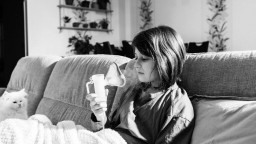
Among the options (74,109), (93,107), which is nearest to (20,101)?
(74,109)

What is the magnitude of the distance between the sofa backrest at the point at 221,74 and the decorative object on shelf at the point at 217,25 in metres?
4.03

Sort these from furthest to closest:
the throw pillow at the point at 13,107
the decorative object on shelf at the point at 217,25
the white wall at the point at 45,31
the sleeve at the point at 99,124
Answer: the white wall at the point at 45,31 < the decorative object on shelf at the point at 217,25 < the throw pillow at the point at 13,107 < the sleeve at the point at 99,124

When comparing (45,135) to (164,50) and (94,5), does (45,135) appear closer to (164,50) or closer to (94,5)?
(164,50)

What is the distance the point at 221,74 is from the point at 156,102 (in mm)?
299

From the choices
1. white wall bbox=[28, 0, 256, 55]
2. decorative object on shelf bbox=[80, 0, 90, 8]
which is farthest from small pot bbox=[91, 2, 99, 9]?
white wall bbox=[28, 0, 256, 55]

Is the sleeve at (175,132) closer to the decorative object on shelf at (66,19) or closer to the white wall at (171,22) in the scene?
the white wall at (171,22)

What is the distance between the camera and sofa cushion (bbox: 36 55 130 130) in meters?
1.94

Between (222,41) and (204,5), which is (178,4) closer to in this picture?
(204,5)

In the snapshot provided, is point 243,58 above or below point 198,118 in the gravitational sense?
above

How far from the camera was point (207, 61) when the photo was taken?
137cm

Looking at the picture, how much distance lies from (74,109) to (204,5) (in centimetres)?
402

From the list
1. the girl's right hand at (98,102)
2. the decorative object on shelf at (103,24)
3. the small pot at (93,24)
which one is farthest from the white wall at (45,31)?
the girl's right hand at (98,102)

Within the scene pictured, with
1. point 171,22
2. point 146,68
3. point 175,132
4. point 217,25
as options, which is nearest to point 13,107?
point 146,68

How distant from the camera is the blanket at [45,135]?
1.10m
